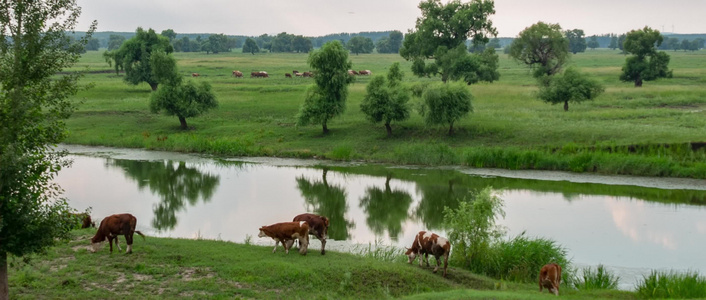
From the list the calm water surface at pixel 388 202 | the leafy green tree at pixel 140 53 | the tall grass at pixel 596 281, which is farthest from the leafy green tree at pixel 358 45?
the tall grass at pixel 596 281

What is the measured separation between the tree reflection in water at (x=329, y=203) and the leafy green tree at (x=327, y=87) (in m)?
10.1

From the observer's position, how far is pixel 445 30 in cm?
6806

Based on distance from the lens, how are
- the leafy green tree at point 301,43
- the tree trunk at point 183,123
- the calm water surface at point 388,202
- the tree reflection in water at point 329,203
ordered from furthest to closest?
the leafy green tree at point 301,43 → the tree trunk at point 183,123 → the tree reflection in water at point 329,203 → the calm water surface at point 388,202

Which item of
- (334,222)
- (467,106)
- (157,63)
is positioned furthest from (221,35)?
(334,222)

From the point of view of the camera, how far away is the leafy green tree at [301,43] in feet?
626

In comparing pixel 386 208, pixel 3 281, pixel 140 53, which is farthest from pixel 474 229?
pixel 140 53

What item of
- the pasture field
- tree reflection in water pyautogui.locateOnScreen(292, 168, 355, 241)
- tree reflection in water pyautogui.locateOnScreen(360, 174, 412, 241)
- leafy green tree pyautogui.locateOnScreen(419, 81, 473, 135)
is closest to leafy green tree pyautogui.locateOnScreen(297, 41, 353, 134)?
the pasture field

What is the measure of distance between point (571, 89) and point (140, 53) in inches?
1762

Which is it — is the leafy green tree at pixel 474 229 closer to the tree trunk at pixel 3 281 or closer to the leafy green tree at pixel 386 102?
the tree trunk at pixel 3 281

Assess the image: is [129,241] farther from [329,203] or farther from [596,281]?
[329,203]

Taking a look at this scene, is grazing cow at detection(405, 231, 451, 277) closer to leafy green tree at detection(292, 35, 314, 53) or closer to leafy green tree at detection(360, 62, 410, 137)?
leafy green tree at detection(360, 62, 410, 137)

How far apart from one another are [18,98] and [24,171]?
146 centimetres

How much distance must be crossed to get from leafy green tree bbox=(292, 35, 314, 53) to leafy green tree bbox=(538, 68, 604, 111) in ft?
469

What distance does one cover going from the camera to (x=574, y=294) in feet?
55.2
